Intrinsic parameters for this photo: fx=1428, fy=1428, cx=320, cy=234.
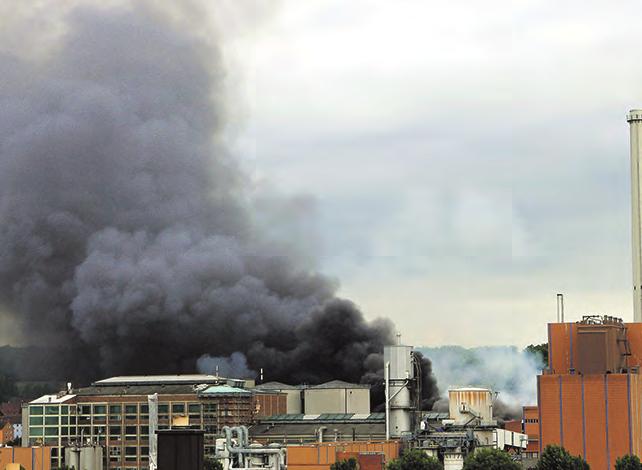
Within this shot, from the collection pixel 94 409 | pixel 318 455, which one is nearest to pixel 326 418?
pixel 94 409

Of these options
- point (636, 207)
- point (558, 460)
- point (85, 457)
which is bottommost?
point (558, 460)

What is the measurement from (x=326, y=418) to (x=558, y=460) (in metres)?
36.7

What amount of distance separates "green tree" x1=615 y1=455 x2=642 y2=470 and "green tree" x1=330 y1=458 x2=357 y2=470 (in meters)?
17.9

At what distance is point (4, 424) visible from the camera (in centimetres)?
14500

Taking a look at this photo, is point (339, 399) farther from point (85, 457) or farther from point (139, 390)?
point (85, 457)

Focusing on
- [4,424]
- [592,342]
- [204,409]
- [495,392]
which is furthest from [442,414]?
[4,424]

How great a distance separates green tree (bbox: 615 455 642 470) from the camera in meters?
85.4

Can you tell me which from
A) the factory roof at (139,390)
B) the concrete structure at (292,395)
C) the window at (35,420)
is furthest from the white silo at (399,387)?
the window at (35,420)

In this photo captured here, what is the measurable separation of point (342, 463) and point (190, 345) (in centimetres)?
5572

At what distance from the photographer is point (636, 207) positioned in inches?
4481

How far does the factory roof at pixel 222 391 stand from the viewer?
116000mm

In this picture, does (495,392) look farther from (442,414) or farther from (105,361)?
(105,361)

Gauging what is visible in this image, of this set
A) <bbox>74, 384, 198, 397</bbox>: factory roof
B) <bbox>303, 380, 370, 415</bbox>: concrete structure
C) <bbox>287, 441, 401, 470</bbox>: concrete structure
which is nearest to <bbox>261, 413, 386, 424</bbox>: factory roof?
<bbox>303, 380, 370, 415</bbox>: concrete structure

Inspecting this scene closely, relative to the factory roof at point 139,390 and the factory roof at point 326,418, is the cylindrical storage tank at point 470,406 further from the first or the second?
the factory roof at point 139,390
